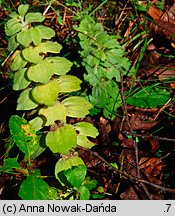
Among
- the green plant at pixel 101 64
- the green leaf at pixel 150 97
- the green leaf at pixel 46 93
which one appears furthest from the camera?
the green leaf at pixel 150 97

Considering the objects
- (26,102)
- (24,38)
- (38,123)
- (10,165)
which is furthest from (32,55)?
(10,165)

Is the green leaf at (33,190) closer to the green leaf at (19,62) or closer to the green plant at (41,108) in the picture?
the green plant at (41,108)

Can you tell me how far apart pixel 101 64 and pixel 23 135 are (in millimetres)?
599

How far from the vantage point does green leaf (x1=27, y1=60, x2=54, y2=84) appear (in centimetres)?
151

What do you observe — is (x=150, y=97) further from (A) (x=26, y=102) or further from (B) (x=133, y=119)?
(A) (x=26, y=102)

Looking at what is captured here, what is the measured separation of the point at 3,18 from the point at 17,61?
3.33 feet

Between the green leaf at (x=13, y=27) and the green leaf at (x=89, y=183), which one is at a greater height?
the green leaf at (x=13, y=27)

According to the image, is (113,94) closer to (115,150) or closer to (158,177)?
(115,150)

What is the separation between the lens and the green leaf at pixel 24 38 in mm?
1479

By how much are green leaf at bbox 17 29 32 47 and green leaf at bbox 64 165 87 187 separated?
1.62 ft

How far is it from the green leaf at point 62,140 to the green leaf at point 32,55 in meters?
0.30

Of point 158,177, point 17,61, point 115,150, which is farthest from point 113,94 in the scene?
point 17,61

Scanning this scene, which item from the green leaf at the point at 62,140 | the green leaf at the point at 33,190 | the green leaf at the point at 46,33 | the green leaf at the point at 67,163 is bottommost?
the green leaf at the point at 67,163

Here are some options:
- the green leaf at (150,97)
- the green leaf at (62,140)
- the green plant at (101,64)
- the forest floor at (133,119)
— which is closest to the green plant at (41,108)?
the green leaf at (62,140)
